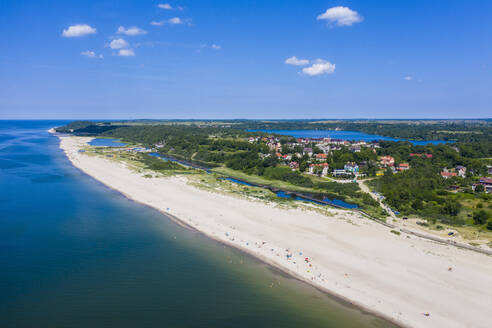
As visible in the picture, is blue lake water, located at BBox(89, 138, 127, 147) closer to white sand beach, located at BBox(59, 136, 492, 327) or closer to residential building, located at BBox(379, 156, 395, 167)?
white sand beach, located at BBox(59, 136, 492, 327)

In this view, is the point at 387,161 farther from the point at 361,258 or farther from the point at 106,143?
the point at 106,143

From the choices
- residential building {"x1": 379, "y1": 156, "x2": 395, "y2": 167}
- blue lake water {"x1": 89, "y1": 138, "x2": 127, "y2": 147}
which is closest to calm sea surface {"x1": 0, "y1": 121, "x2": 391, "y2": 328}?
residential building {"x1": 379, "y1": 156, "x2": 395, "y2": 167}

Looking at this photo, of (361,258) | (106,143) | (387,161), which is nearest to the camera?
(361,258)

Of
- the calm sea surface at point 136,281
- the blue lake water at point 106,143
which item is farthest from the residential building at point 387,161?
the blue lake water at point 106,143

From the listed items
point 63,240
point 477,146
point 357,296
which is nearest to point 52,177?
point 63,240

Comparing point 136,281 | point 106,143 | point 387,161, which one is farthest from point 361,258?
point 106,143

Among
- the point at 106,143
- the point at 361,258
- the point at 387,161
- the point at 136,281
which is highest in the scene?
the point at 106,143

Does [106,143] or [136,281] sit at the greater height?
[106,143]
